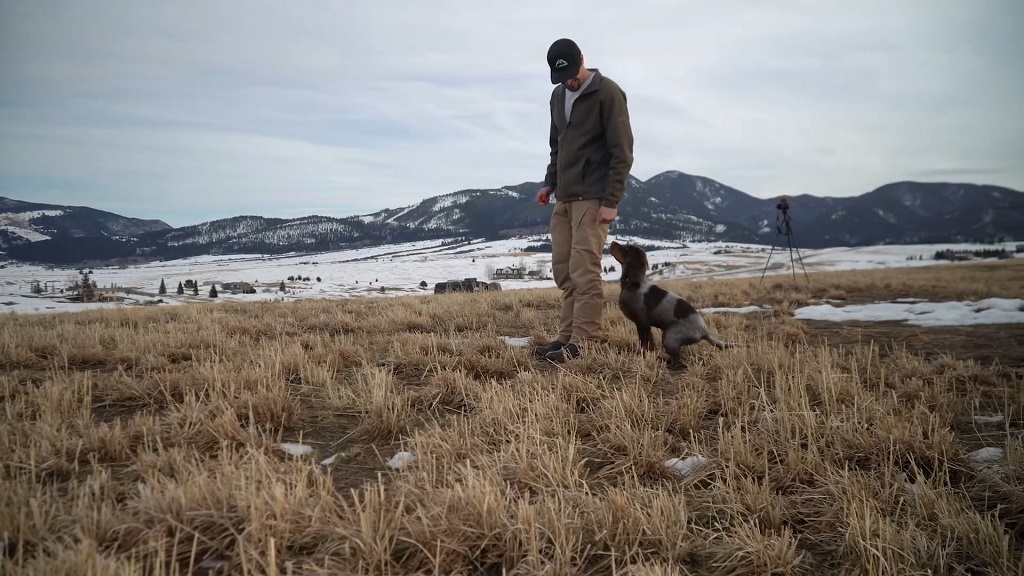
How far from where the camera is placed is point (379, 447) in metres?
2.56

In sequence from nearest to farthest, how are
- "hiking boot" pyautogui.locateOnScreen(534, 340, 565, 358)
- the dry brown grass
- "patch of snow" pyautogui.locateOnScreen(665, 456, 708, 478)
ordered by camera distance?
the dry brown grass → "patch of snow" pyautogui.locateOnScreen(665, 456, 708, 478) → "hiking boot" pyautogui.locateOnScreen(534, 340, 565, 358)

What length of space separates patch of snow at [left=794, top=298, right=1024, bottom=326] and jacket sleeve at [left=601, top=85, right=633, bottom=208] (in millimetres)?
5257

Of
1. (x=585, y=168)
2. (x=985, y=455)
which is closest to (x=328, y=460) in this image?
(x=985, y=455)

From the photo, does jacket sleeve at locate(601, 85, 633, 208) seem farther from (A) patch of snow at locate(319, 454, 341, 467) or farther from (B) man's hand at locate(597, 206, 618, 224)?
(A) patch of snow at locate(319, 454, 341, 467)

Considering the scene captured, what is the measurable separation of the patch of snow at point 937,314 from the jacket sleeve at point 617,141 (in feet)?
17.2

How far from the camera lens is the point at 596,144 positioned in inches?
189

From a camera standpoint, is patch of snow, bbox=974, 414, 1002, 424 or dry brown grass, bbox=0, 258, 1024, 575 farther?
patch of snow, bbox=974, 414, 1002, 424

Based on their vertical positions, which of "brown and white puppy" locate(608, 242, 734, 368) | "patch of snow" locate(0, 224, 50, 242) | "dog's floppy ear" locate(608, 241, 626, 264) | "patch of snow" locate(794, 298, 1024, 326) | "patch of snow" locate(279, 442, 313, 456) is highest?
"patch of snow" locate(0, 224, 50, 242)

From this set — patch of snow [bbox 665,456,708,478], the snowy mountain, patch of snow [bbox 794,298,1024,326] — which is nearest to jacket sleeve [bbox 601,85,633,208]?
patch of snow [bbox 665,456,708,478]

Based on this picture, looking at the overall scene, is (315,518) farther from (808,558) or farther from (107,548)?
(808,558)

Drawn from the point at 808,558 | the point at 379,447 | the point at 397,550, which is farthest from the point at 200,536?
the point at 808,558

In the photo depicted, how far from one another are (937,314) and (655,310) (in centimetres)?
659

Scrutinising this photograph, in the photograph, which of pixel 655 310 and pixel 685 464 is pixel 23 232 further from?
pixel 685 464

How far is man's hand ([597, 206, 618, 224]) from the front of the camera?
4645mm
